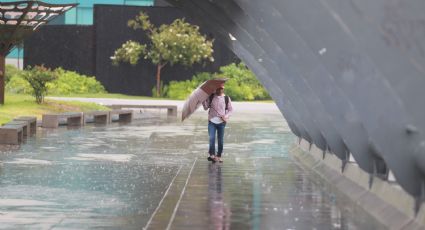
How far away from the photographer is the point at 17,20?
41375 millimetres

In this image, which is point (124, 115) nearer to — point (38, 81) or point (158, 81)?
point (38, 81)

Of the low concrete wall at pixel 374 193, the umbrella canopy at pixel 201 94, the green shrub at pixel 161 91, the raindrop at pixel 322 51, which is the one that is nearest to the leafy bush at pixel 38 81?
the umbrella canopy at pixel 201 94

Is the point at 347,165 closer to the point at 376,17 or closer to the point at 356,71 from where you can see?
the point at 356,71

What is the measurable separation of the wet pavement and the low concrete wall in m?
0.21

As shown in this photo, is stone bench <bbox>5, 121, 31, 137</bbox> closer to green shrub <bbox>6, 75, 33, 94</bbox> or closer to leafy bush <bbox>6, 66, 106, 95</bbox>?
green shrub <bbox>6, 75, 33, 94</bbox>

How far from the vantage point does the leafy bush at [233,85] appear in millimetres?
68562

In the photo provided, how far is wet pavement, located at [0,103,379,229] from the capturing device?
489 inches

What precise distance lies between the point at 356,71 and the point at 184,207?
124 inches

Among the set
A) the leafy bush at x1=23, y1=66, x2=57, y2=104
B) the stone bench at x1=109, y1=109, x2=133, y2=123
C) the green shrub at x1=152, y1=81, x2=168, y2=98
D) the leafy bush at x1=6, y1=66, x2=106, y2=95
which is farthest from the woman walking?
the green shrub at x1=152, y1=81, x2=168, y2=98

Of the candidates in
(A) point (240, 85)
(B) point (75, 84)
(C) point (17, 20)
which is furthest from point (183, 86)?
(C) point (17, 20)

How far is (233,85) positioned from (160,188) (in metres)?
52.4

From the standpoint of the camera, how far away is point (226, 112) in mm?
21297

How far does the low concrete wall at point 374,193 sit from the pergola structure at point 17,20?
22014 millimetres

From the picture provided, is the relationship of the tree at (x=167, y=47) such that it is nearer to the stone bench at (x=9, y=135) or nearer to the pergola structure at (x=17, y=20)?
the pergola structure at (x=17, y=20)
